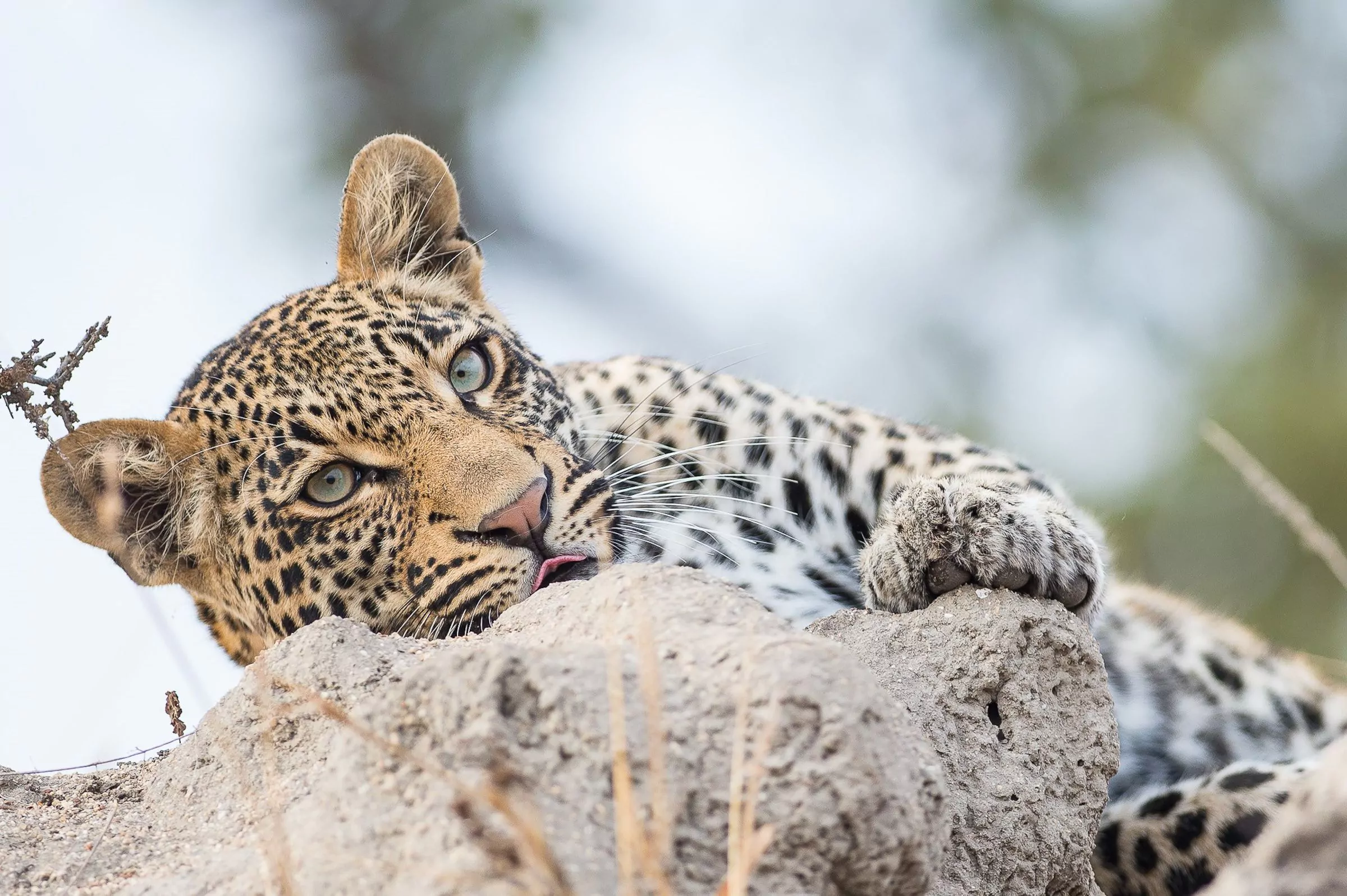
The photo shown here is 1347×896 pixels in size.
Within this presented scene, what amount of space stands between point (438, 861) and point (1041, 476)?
4.62 metres

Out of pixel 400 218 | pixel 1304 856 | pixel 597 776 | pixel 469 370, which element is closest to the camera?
pixel 1304 856

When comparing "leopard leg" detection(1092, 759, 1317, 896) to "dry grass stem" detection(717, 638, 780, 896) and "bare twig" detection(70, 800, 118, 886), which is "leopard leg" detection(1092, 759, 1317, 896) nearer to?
"dry grass stem" detection(717, 638, 780, 896)

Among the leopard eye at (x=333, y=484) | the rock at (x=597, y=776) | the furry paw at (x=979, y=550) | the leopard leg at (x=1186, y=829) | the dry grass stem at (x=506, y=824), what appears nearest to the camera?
the dry grass stem at (x=506, y=824)

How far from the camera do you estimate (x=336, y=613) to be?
18.5 ft

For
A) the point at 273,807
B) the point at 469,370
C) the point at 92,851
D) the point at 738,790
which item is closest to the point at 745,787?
the point at 738,790

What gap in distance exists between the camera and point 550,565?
16.5 feet

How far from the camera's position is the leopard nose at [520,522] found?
5016mm

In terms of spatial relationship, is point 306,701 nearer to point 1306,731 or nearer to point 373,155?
point 373,155

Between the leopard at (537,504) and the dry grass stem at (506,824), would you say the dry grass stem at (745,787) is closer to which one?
the dry grass stem at (506,824)

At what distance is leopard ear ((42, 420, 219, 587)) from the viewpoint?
18.2 feet

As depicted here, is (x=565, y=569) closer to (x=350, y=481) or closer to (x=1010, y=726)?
(x=350, y=481)

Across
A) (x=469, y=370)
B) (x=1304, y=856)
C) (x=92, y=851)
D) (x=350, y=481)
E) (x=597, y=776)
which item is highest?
(x=469, y=370)

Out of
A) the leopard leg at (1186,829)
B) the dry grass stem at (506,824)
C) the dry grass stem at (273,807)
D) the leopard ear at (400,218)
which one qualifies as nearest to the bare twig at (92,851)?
the dry grass stem at (273,807)

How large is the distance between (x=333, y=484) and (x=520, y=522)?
0.96 m
